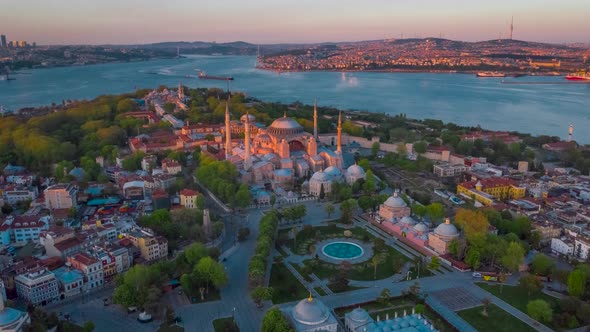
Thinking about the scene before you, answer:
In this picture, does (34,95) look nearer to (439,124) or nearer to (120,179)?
(120,179)

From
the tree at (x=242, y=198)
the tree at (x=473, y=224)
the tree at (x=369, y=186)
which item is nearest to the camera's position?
the tree at (x=473, y=224)

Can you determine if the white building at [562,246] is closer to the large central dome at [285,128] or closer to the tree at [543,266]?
the tree at [543,266]

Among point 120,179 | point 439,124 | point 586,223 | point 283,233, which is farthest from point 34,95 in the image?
point 586,223

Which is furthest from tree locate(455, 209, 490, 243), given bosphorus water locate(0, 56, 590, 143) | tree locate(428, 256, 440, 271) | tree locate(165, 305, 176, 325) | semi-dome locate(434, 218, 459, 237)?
bosphorus water locate(0, 56, 590, 143)

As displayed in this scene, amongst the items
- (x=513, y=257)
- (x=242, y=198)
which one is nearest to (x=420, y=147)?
(x=242, y=198)

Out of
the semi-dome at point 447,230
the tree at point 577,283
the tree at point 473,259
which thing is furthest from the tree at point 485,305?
the semi-dome at point 447,230

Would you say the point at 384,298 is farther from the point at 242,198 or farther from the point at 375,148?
the point at 375,148

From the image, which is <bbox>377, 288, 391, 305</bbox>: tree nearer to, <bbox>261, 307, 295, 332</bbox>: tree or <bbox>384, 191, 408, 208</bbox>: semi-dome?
<bbox>261, 307, 295, 332</bbox>: tree

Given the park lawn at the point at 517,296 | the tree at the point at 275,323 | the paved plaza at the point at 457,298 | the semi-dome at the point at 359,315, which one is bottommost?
the paved plaza at the point at 457,298
